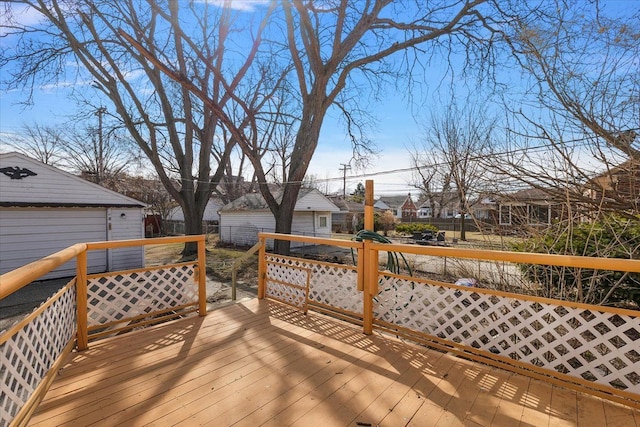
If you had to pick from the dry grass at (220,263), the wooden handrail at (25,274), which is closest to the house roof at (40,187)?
→ the dry grass at (220,263)

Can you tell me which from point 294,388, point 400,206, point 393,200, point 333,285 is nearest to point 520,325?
point 294,388

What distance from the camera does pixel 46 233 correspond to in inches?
367

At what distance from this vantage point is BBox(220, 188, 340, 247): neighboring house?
16.8 metres

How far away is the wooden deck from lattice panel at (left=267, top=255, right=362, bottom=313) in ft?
1.56

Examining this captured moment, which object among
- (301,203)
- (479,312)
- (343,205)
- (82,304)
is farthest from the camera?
(343,205)

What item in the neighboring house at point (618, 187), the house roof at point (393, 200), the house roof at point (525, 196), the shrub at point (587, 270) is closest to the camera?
the neighboring house at point (618, 187)

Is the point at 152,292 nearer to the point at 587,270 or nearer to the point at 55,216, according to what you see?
the point at 587,270

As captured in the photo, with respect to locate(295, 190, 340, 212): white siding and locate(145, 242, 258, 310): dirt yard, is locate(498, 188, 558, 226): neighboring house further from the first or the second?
locate(295, 190, 340, 212): white siding

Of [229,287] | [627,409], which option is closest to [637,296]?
[627,409]

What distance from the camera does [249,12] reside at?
987cm

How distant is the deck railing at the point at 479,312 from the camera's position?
202cm

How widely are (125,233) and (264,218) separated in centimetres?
716

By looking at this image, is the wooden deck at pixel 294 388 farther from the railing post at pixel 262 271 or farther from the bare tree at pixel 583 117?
the bare tree at pixel 583 117

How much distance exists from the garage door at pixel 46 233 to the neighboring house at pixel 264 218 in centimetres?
767
